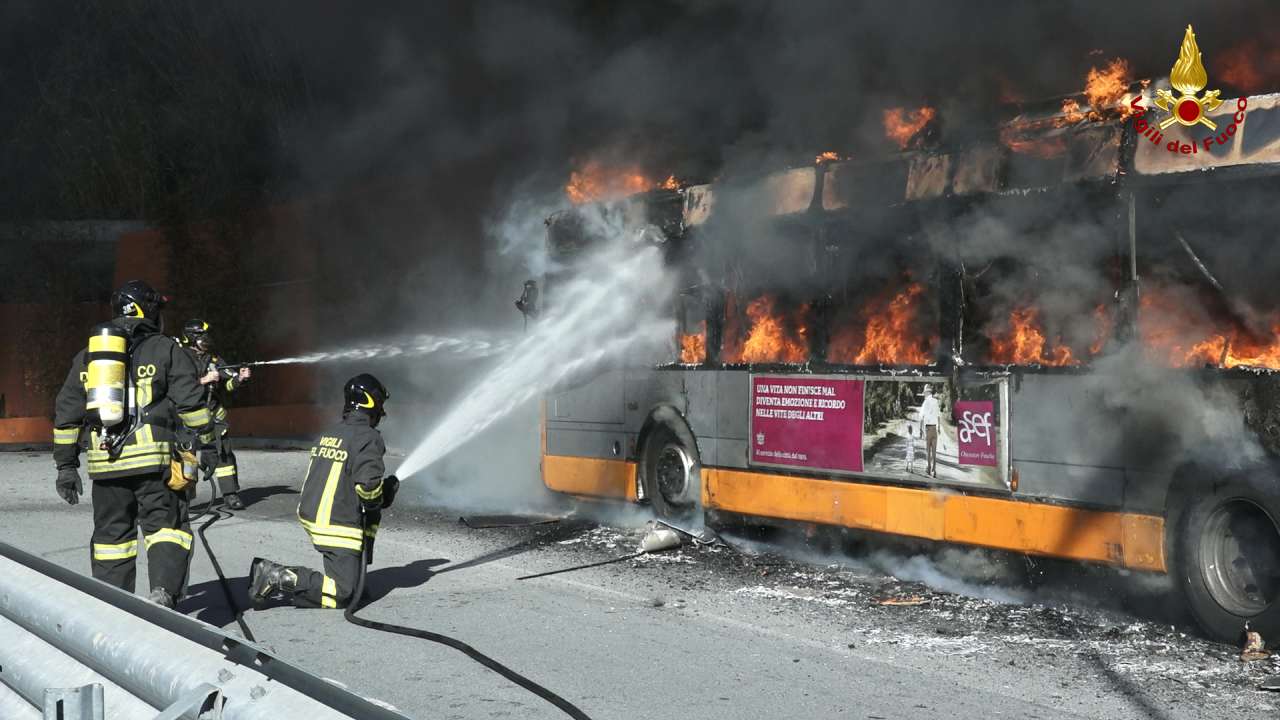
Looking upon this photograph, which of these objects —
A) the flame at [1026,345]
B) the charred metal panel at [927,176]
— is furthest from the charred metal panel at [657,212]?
the flame at [1026,345]

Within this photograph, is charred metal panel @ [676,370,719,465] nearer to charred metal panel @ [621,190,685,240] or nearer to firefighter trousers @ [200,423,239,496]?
charred metal panel @ [621,190,685,240]

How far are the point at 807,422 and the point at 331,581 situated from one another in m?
3.58

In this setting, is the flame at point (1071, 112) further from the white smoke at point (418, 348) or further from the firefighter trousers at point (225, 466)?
the white smoke at point (418, 348)

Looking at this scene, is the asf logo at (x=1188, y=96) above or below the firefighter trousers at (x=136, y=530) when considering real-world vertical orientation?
above

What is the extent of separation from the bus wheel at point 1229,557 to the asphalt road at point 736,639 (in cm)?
19

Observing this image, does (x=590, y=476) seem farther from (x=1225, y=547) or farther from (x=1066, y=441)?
(x=1225, y=547)

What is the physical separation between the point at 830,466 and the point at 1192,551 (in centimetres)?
274

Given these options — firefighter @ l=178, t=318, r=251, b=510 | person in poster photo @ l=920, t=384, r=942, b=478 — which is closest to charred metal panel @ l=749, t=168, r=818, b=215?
person in poster photo @ l=920, t=384, r=942, b=478

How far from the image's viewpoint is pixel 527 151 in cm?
2312

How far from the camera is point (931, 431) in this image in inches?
303

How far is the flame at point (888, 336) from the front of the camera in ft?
26.0

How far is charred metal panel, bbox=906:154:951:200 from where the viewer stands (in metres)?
7.84

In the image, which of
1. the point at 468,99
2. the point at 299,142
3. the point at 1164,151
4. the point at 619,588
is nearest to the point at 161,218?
the point at 468,99

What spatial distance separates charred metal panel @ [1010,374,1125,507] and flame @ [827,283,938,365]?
85 centimetres
